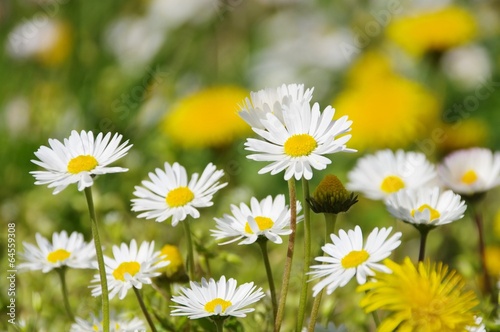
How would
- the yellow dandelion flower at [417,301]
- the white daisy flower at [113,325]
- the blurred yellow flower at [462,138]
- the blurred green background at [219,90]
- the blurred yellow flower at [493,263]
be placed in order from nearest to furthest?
the yellow dandelion flower at [417,301] → the white daisy flower at [113,325] → the blurred yellow flower at [493,263] → the blurred green background at [219,90] → the blurred yellow flower at [462,138]

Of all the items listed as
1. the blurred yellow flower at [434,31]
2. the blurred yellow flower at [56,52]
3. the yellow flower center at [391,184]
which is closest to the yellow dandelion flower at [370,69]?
the blurred yellow flower at [434,31]

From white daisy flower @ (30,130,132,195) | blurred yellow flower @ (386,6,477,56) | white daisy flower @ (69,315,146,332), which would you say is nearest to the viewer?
white daisy flower @ (30,130,132,195)

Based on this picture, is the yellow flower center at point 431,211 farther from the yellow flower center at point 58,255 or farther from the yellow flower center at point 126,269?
the yellow flower center at point 58,255

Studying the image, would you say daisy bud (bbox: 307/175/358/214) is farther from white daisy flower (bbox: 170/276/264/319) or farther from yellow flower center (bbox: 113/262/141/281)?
yellow flower center (bbox: 113/262/141/281)

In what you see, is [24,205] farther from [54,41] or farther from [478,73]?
[478,73]

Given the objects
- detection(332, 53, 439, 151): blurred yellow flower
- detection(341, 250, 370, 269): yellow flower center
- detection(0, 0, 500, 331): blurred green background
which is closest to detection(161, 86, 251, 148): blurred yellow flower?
detection(0, 0, 500, 331): blurred green background

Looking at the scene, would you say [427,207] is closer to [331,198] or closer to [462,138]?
[331,198]
